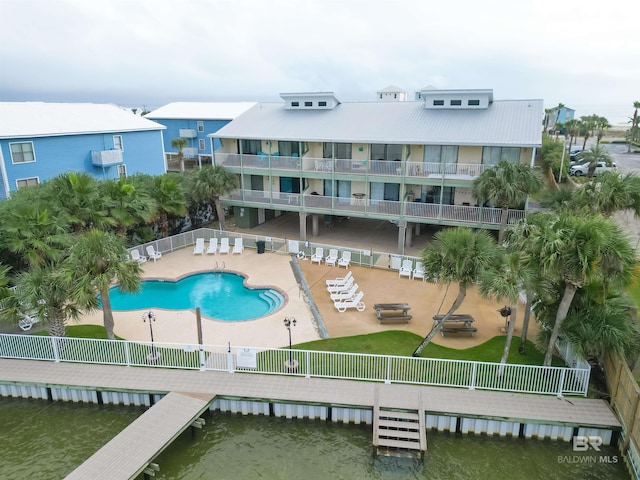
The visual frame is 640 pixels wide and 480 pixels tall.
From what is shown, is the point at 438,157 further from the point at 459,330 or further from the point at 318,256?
the point at 459,330

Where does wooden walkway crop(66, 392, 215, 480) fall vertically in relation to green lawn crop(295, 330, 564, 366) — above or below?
below

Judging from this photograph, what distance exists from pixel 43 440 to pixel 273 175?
802 inches

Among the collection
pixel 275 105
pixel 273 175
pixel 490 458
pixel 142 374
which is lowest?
pixel 490 458

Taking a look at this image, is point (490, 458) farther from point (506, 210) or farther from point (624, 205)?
point (506, 210)

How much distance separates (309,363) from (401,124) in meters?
18.3

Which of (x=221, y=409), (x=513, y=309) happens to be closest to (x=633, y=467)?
(x=513, y=309)

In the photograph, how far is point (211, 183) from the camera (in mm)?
28156

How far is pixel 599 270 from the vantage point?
37.3ft

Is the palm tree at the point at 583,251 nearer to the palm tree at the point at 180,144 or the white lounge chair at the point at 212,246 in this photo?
the white lounge chair at the point at 212,246

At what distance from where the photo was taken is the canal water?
11453 millimetres

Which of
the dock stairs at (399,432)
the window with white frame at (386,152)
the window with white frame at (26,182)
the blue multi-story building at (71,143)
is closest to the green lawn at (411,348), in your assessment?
the dock stairs at (399,432)
